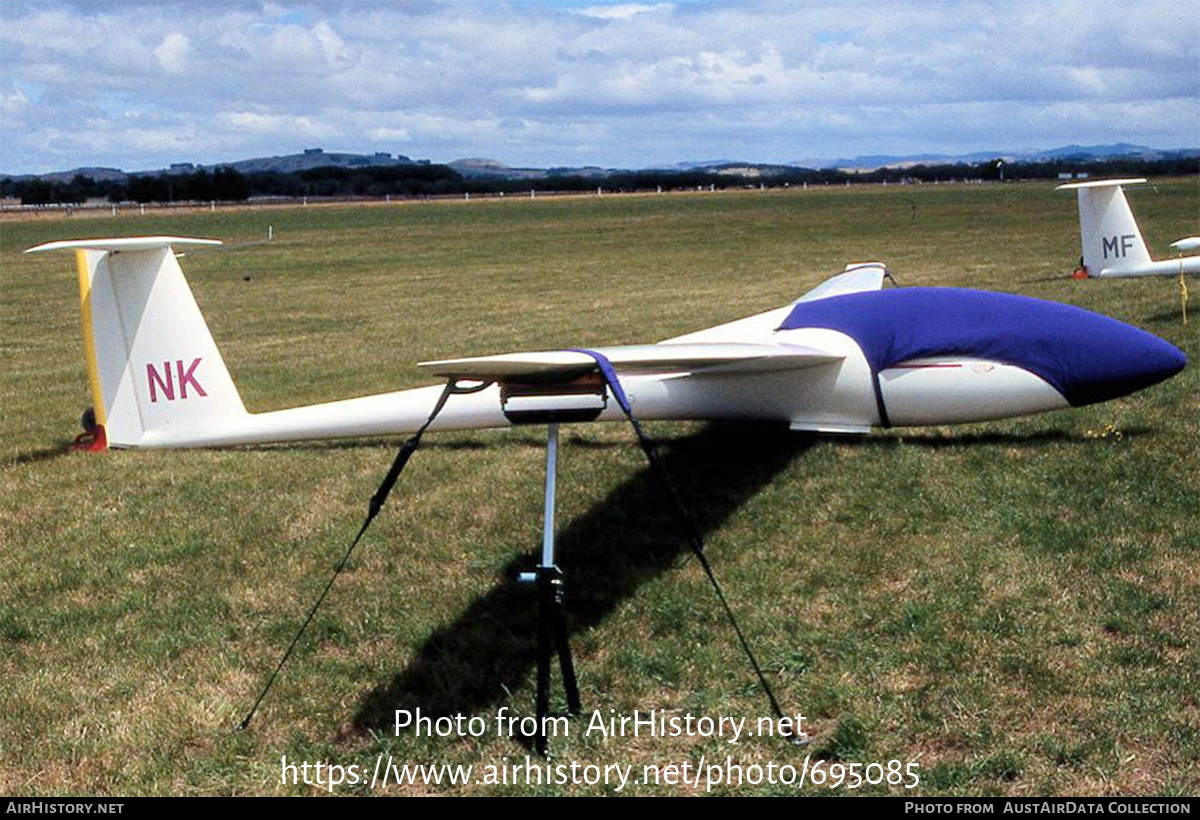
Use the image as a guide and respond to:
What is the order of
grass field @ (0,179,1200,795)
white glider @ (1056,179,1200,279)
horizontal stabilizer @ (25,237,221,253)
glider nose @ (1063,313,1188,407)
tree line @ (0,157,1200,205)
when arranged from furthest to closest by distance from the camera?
1. tree line @ (0,157,1200,205)
2. white glider @ (1056,179,1200,279)
3. glider nose @ (1063,313,1188,407)
4. horizontal stabilizer @ (25,237,221,253)
5. grass field @ (0,179,1200,795)

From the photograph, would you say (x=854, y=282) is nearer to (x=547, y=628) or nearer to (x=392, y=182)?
(x=547, y=628)

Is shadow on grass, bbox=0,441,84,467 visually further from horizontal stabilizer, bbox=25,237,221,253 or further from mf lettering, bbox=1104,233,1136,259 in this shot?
mf lettering, bbox=1104,233,1136,259

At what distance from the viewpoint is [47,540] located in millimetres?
8109

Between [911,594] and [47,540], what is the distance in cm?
631

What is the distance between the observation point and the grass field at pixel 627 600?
197 inches

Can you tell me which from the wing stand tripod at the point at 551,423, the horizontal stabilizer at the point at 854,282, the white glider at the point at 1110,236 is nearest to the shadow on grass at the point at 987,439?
the horizontal stabilizer at the point at 854,282

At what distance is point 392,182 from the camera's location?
140 meters

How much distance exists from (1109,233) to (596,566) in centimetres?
1575

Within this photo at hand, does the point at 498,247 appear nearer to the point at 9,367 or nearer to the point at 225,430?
the point at 9,367

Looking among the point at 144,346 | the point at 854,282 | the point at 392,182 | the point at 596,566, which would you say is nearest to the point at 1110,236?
the point at 854,282

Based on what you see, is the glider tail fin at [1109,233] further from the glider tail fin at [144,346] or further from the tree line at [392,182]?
the tree line at [392,182]

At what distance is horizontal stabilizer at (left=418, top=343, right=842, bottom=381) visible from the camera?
488cm

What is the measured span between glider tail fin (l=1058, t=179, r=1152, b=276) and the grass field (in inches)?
251

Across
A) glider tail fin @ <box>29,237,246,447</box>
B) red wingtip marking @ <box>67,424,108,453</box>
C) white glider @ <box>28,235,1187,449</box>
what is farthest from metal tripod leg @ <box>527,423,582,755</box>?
red wingtip marking @ <box>67,424,108,453</box>
